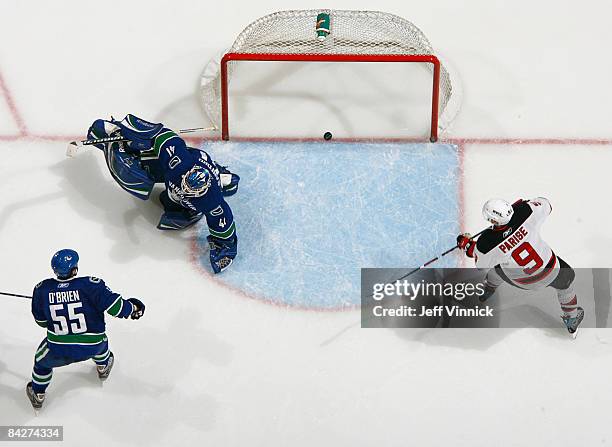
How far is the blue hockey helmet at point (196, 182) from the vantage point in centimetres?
693

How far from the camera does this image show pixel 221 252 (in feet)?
23.7

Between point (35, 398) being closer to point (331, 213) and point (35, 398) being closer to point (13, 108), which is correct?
point (331, 213)

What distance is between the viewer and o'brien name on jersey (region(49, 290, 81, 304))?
6.21m

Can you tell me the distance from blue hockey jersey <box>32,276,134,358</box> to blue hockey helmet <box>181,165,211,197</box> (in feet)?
2.77

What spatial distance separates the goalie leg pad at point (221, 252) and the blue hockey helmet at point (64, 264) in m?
1.12

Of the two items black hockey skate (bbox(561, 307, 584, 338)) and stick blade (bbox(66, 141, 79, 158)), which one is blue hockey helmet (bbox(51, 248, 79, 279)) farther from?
black hockey skate (bbox(561, 307, 584, 338))

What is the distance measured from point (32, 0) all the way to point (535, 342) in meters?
4.09

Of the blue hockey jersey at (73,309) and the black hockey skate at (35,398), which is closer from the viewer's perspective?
the blue hockey jersey at (73,309)

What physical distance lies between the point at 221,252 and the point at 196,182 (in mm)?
478

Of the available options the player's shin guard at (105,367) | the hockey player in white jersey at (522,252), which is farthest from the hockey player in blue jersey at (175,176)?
the hockey player in white jersey at (522,252)

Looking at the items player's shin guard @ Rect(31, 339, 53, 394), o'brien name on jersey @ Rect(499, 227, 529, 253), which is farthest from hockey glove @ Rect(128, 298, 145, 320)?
o'brien name on jersey @ Rect(499, 227, 529, 253)

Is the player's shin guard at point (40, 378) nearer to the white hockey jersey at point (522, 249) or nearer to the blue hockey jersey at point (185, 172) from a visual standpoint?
the blue hockey jersey at point (185, 172)

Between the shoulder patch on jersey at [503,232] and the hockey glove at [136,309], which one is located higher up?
the shoulder patch on jersey at [503,232]

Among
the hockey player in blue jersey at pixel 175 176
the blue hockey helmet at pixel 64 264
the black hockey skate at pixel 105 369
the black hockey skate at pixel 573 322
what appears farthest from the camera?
the hockey player in blue jersey at pixel 175 176
